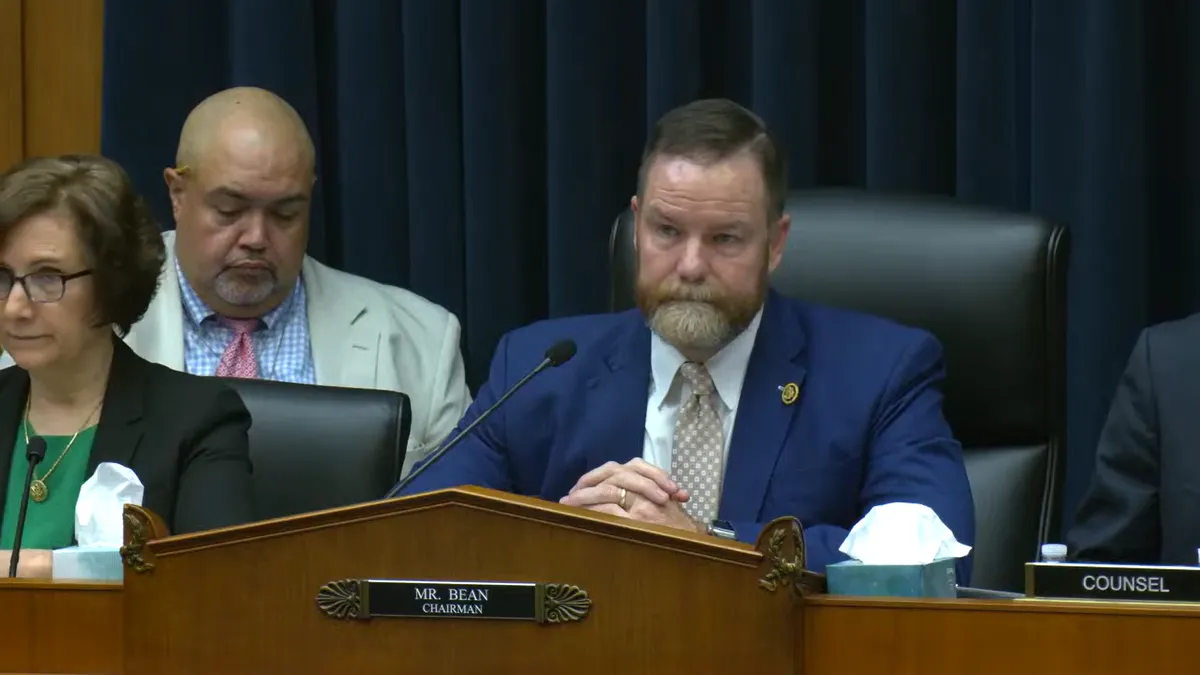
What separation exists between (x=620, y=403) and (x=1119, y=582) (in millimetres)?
1092

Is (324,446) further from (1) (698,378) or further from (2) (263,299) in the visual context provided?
(2) (263,299)

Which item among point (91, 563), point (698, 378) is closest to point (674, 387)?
point (698, 378)

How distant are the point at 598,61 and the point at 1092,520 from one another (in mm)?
1416

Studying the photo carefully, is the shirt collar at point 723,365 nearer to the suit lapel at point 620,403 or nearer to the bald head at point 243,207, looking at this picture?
the suit lapel at point 620,403

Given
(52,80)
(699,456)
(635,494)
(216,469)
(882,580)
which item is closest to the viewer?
→ (882,580)

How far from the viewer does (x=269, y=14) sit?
139 inches

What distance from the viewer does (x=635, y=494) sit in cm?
215

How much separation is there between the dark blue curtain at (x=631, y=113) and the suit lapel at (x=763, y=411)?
784 mm

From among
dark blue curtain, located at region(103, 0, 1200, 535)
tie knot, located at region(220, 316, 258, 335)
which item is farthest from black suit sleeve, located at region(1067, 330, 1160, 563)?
tie knot, located at region(220, 316, 258, 335)

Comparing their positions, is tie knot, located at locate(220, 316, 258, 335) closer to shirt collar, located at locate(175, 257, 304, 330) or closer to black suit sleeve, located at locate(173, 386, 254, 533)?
shirt collar, located at locate(175, 257, 304, 330)

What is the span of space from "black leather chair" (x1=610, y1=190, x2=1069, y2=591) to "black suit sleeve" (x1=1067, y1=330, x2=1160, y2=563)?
9 cm

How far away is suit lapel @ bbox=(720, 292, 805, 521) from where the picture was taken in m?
2.44

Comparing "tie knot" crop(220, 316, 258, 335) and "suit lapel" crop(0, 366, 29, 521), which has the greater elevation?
"tie knot" crop(220, 316, 258, 335)

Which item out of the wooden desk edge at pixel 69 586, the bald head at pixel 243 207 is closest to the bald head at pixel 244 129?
the bald head at pixel 243 207
